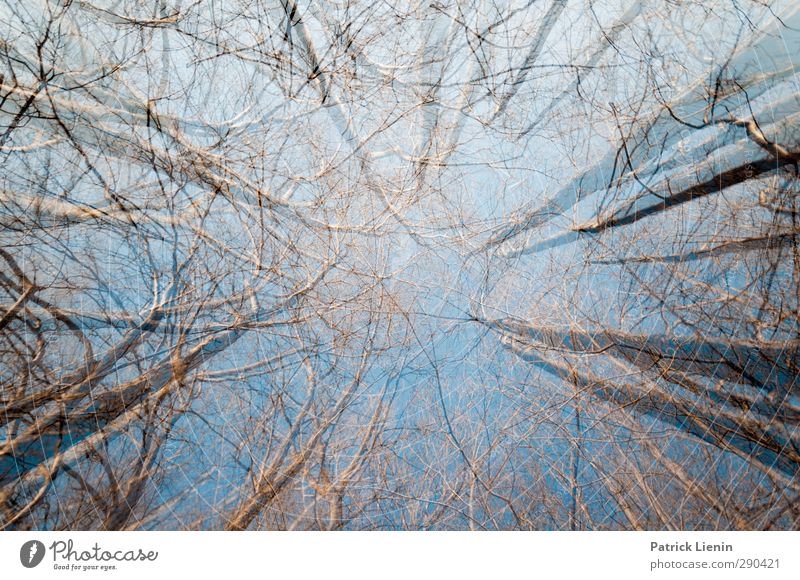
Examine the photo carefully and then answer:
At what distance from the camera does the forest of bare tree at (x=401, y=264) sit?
7.37 feet

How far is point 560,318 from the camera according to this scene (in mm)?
2379

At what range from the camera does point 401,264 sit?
2.38 meters

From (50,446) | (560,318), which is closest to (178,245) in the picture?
(50,446)

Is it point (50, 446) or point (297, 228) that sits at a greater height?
point (297, 228)

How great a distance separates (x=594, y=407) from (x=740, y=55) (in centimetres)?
239
